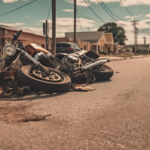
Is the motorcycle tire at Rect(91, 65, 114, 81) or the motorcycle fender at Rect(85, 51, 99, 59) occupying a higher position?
the motorcycle fender at Rect(85, 51, 99, 59)

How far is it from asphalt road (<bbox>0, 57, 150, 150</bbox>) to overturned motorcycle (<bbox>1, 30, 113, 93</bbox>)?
0.42 metres

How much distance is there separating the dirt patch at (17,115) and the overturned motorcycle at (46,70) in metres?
1.25

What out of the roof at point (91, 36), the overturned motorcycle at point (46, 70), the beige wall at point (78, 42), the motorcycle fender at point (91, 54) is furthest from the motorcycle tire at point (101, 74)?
the roof at point (91, 36)

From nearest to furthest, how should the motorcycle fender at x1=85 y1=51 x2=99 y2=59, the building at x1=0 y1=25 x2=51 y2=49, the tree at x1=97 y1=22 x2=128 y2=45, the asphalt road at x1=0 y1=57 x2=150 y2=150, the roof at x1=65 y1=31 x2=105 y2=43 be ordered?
the asphalt road at x1=0 y1=57 x2=150 y2=150
the motorcycle fender at x1=85 y1=51 x2=99 y2=59
the building at x1=0 y1=25 x2=51 y2=49
the roof at x1=65 y1=31 x2=105 y2=43
the tree at x1=97 y1=22 x2=128 y2=45

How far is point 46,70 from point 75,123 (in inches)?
113

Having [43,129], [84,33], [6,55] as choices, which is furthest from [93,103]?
[84,33]

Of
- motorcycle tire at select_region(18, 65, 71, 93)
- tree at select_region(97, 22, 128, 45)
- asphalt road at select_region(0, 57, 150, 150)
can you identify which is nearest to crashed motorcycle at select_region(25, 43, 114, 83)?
motorcycle tire at select_region(18, 65, 71, 93)

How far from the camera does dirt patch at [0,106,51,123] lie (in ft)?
12.4

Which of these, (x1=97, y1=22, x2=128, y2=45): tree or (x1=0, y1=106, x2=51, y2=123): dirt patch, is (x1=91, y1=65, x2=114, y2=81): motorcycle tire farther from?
(x1=97, y1=22, x2=128, y2=45): tree

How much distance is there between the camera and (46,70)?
6160 mm

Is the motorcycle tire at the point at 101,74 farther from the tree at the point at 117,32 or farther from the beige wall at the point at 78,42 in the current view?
the tree at the point at 117,32

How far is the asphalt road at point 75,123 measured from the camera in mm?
2748

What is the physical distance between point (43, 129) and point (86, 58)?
19.2 ft

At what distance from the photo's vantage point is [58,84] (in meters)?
5.87
